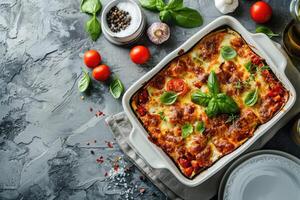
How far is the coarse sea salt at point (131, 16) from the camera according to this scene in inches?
160

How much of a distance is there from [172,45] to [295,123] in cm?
118

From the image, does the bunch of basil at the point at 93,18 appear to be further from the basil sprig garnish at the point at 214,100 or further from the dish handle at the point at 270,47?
the dish handle at the point at 270,47

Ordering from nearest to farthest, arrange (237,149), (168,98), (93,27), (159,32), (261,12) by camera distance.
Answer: (237,149), (168,98), (261,12), (159,32), (93,27)

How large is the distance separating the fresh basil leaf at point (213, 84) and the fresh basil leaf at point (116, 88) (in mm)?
781

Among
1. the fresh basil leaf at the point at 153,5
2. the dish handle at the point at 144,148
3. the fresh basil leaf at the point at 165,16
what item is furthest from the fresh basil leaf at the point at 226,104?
the fresh basil leaf at the point at 153,5

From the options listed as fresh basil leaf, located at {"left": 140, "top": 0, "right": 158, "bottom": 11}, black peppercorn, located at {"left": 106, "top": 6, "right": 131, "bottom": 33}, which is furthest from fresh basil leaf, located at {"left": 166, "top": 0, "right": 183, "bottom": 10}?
black peppercorn, located at {"left": 106, "top": 6, "right": 131, "bottom": 33}

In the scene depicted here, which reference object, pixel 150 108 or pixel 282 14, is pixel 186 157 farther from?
pixel 282 14

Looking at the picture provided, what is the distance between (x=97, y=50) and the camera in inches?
166

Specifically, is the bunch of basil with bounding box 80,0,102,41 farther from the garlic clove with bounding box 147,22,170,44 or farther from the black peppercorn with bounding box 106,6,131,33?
the garlic clove with bounding box 147,22,170,44

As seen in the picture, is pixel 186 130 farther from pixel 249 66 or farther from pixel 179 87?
pixel 249 66

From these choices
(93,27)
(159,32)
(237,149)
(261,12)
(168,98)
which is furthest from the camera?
(93,27)

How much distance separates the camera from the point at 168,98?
12.3 ft

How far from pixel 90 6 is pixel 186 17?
0.83 meters

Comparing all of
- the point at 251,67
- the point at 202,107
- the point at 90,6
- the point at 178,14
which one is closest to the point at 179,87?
the point at 202,107
